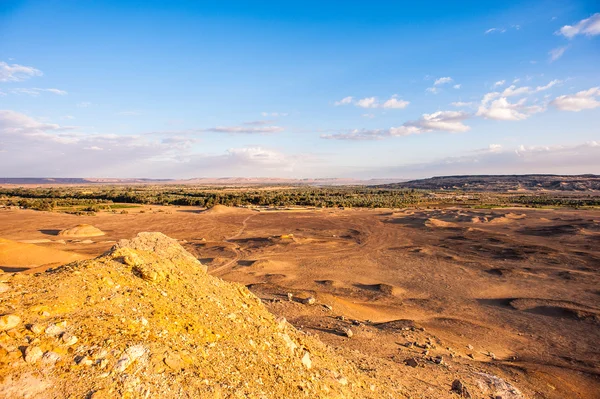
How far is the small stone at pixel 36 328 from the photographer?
3.82 metres

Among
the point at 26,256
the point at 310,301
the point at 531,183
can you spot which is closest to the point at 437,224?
the point at 310,301

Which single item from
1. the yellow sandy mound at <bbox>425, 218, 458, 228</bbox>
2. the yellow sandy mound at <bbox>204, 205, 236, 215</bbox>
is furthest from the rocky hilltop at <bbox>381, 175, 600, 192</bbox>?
the yellow sandy mound at <bbox>204, 205, 236, 215</bbox>

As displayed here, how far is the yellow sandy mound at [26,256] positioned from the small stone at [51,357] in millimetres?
12518

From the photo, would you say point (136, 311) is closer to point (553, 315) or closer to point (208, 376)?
point (208, 376)

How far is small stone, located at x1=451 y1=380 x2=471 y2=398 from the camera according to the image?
6625mm

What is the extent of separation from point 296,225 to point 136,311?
32.4m

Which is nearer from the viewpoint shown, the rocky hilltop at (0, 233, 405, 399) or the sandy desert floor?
the rocky hilltop at (0, 233, 405, 399)

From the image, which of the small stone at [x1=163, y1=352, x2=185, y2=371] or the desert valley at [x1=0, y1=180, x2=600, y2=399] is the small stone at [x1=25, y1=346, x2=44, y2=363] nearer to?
the desert valley at [x1=0, y1=180, x2=600, y2=399]

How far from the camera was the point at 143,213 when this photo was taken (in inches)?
1740

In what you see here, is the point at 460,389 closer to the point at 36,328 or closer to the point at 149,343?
the point at 149,343

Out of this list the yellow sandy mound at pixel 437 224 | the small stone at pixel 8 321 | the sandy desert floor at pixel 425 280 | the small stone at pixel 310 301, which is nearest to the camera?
the small stone at pixel 8 321

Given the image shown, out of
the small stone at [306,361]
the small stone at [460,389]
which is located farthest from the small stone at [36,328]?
the small stone at [460,389]

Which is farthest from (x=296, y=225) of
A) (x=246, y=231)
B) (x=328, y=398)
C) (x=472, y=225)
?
(x=328, y=398)

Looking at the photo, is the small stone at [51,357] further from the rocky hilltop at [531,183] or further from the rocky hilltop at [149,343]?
the rocky hilltop at [531,183]
